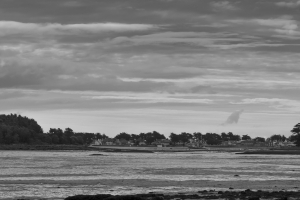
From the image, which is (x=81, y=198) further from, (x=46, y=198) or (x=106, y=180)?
(x=106, y=180)

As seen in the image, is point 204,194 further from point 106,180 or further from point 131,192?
point 106,180

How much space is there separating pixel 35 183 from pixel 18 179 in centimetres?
574

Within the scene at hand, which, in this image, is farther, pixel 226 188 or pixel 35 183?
pixel 35 183

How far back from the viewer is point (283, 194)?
135ft

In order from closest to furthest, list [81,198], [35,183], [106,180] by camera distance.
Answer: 1. [81,198]
2. [35,183]
3. [106,180]

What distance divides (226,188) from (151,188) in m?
6.47

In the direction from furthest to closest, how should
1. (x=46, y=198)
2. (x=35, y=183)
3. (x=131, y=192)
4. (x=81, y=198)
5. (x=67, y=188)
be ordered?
(x=35, y=183) → (x=67, y=188) → (x=131, y=192) → (x=46, y=198) → (x=81, y=198)

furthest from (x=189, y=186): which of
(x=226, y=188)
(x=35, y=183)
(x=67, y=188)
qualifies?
(x=35, y=183)

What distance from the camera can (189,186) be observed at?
50.5 m

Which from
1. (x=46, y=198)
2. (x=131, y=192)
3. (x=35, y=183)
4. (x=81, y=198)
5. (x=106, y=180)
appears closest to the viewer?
(x=81, y=198)

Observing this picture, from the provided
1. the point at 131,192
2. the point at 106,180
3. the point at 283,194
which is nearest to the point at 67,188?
the point at 131,192

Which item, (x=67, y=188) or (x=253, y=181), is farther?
(x=253, y=181)

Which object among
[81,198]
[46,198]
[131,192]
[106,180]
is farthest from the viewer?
[106,180]

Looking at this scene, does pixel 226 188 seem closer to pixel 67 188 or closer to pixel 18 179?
pixel 67 188
